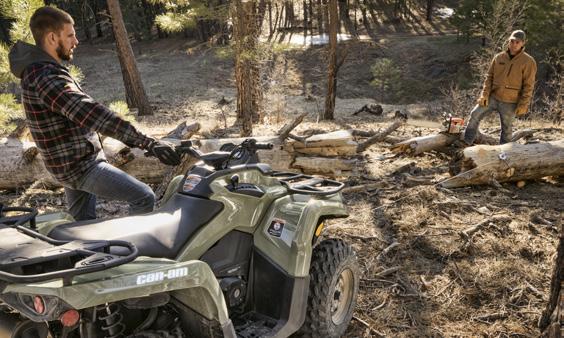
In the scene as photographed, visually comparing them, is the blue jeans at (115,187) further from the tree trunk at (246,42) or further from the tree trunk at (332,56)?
the tree trunk at (332,56)

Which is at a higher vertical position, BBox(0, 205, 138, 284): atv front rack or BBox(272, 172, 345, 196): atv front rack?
BBox(0, 205, 138, 284): atv front rack

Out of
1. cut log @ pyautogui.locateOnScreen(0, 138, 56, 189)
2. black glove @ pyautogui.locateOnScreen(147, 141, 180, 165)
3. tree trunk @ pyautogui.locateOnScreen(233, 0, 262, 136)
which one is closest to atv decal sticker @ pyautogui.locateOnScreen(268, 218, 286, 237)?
black glove @ pyautogui.locateOnScreen(147, 141, 180, 165)

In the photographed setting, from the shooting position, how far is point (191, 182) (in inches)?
117

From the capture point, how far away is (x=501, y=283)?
14.5ft

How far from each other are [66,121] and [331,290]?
7.59 ft

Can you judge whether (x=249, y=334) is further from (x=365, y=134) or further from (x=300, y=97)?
(x=300, y=97)

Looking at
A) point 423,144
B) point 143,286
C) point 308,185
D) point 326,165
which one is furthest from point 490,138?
point 143,286

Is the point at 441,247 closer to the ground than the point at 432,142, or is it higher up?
closer to the ground

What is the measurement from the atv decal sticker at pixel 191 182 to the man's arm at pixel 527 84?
727 cm

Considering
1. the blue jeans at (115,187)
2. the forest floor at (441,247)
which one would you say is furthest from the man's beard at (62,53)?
the forest floor at (441,247)

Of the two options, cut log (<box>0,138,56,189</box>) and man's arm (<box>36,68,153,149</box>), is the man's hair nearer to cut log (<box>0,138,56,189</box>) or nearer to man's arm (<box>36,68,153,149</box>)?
man's arm (<box>36,68,153,149</box>)

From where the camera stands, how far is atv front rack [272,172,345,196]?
3.40 m

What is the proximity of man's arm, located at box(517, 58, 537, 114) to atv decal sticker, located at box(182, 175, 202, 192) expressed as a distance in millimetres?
7272

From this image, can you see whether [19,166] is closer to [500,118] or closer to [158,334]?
[158,334]
